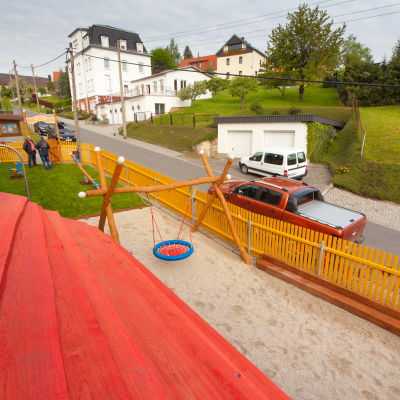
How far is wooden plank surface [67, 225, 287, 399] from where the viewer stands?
219 cm

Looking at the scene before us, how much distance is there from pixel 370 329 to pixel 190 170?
1464 centimetres

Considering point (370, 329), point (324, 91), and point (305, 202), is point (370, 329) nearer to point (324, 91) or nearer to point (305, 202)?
point (305, 202)

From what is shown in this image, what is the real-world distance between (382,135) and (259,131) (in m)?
8.41

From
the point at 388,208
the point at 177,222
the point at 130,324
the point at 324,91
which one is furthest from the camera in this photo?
the point at 324,91

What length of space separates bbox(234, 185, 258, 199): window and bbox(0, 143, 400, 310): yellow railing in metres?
0.96

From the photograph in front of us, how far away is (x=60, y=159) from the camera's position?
17141 millimetres

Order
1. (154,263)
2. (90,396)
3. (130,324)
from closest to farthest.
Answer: (90,396), (130,324), (154,263)

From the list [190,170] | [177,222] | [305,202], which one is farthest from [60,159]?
[305,202]

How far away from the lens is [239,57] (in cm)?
6178

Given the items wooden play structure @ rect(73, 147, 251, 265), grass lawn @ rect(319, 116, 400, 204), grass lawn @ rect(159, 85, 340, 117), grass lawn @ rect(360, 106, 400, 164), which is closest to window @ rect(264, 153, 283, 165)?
grass lawn @ rect(319, 116, 400, 204)

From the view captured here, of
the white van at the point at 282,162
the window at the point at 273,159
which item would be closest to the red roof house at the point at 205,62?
the white van at the point at 282,162

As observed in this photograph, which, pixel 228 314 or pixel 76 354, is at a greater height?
pixel 76 354

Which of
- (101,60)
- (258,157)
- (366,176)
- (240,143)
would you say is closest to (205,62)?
(101,60)

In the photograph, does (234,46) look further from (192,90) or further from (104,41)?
(192,90)
